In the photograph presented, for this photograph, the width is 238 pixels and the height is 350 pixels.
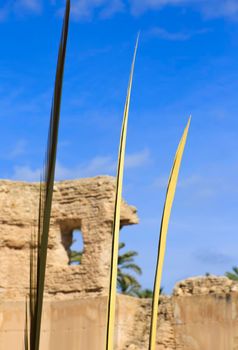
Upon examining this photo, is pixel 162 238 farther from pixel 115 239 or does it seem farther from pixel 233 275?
pixel 233 275

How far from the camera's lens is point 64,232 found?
15711mm

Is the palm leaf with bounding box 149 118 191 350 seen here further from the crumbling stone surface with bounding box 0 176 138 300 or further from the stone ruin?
the crumbling stone surface with bounding box 0 176 138 300

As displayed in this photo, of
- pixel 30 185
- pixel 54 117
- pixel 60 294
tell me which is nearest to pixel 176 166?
pixel 54 117

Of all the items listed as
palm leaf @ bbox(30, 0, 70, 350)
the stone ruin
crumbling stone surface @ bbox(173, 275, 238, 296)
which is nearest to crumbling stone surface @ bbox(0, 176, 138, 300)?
the stone ruin

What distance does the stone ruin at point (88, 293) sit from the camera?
13117 mm

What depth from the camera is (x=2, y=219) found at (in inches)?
616

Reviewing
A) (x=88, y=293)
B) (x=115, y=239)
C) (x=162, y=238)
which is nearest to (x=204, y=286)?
(x=88, y=293)

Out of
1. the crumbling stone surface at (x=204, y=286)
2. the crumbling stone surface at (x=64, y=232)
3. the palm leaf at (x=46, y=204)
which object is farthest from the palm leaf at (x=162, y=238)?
the crumbling stone surface at (x=64, y=232)

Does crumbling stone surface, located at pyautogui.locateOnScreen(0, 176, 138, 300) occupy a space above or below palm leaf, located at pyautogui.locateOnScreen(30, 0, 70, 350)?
above

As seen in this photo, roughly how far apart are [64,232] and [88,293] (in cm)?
169

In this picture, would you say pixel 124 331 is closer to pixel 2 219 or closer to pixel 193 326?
pixel 193 326

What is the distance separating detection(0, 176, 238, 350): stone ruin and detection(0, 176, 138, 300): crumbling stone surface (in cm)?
2

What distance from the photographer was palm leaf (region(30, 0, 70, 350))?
210 cm

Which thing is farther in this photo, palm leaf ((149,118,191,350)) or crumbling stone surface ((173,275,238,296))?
crumbling stone surface ((173,275,238,296))
